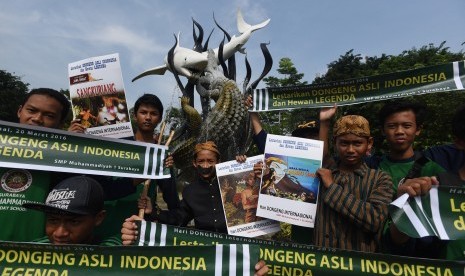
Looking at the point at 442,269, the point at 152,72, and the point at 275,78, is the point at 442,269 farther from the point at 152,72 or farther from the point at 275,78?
the point at 275,78

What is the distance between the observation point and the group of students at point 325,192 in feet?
7.61

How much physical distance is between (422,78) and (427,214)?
69.2 inches

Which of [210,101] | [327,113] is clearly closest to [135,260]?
[327,113]

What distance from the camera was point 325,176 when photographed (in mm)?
2652

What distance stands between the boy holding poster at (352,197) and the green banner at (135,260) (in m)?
0.69

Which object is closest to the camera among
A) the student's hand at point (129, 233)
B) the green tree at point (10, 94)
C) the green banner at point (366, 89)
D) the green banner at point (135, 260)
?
the green banner at point (135, 260)

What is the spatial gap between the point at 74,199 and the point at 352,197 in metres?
1.79

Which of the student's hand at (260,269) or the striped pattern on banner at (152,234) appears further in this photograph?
the striped pattern on banner at (152,234)

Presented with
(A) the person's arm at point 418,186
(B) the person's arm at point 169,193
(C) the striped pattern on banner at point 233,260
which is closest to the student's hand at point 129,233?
(C) the striped pattern on banner at point 233,260

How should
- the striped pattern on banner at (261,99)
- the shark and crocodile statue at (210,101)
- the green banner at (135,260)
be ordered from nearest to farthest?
the green banner at (135,260)
the striped pattern on banner at (261,99)
the shark and crocodile statue at (210,101)

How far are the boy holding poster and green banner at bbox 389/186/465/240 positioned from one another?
162mm

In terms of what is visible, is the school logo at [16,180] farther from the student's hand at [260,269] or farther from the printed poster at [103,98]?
the student's hand at [260,269]

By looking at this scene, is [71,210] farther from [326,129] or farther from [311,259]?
[326,129]

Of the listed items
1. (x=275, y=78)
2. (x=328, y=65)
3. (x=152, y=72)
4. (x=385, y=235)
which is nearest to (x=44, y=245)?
(x=385, y=235)
